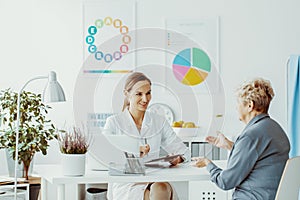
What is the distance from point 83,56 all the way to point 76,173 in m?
2.05

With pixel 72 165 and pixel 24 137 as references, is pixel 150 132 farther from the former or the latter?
pixel 24 137

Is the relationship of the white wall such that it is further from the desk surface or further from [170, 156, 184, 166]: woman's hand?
the desk surface

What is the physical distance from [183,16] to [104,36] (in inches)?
26.0

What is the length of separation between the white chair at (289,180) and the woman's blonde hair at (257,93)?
1.19 ft

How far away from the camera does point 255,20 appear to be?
4.25 meters

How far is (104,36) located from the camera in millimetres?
4293

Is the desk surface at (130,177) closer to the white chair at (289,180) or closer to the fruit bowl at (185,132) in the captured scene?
the white chair at (289,180)

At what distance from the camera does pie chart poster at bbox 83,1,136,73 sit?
428 centimetres

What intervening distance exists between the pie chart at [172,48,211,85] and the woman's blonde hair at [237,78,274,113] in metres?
1.78

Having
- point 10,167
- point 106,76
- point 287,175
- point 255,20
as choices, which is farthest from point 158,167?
point 255,20

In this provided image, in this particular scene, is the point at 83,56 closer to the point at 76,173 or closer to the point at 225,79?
the point at 225,79

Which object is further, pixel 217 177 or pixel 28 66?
pixel 28 66

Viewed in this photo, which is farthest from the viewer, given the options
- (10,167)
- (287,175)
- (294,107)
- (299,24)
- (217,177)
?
(299,24)

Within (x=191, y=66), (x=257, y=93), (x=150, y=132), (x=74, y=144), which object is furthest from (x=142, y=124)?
(x=191, y=66)
